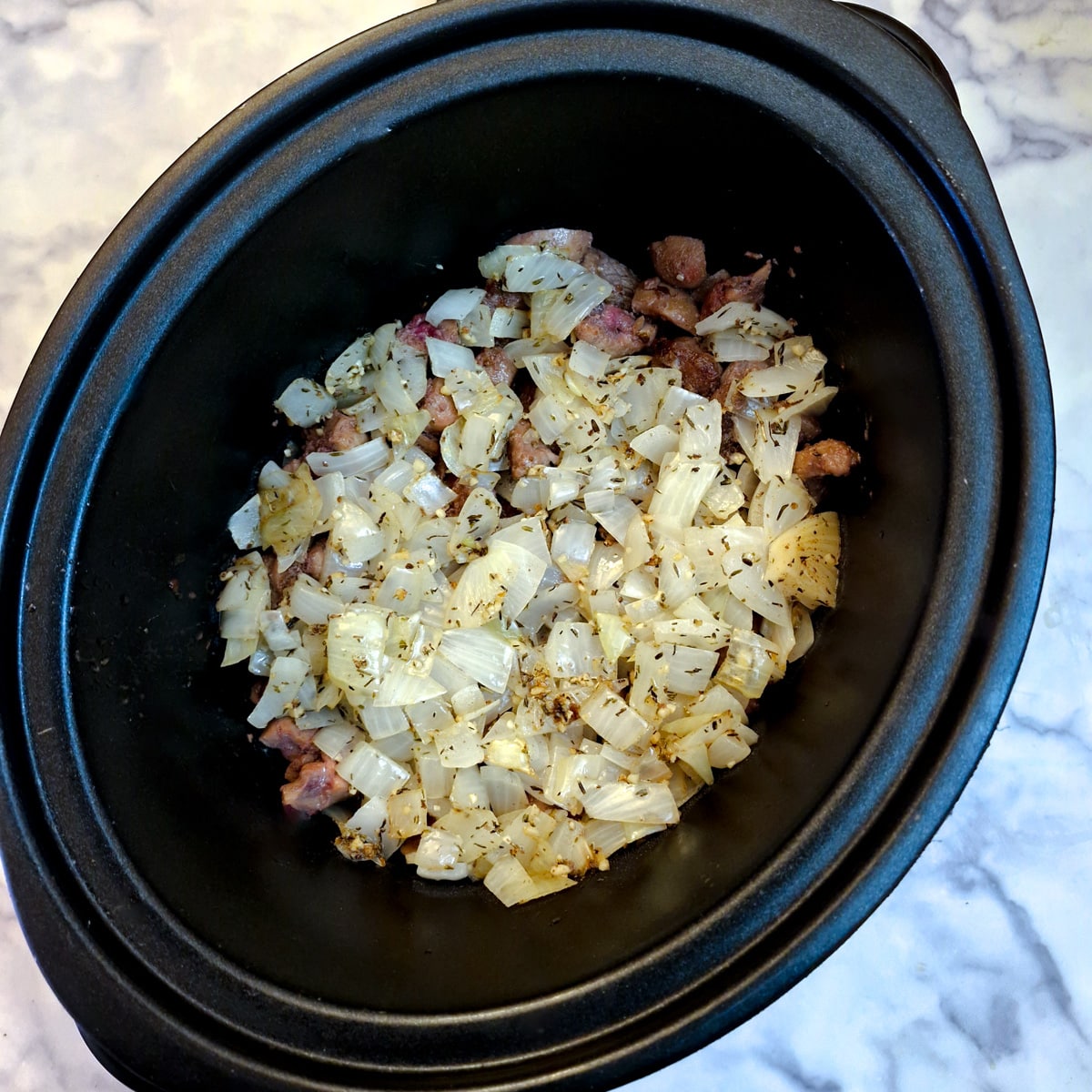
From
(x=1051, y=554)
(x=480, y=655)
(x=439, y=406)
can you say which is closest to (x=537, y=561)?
(x=480, y=655)

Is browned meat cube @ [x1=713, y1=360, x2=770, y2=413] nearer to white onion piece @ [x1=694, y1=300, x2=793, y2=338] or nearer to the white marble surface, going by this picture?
white onion piece @ [x1=694, y1=300, x2=793, y2=338]

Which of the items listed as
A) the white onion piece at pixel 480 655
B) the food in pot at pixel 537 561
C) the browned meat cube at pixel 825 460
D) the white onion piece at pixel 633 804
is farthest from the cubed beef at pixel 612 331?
the white onion piece at pixel 633 804

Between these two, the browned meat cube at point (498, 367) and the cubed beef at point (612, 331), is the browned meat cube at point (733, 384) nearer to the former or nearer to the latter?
the cubed beef at point (612, 331)

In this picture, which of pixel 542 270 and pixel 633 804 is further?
pixel 542 270

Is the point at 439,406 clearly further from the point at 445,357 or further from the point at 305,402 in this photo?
the point at 305,402

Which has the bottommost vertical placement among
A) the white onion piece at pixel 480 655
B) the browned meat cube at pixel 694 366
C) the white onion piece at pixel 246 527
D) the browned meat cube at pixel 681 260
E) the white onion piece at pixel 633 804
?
the white onion piece at pixel 633 804

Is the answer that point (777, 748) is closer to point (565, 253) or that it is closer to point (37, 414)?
point (565, 253)

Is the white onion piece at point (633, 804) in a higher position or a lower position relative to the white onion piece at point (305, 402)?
lower
